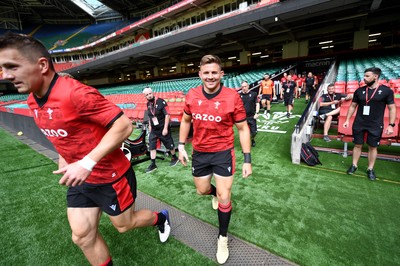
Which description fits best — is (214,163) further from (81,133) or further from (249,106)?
(249,106)

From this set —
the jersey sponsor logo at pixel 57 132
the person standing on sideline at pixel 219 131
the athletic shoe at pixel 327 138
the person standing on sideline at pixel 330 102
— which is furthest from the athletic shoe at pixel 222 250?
the person standing on sideline at pixel 330 102

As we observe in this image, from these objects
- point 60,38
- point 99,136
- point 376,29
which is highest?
point 60,38

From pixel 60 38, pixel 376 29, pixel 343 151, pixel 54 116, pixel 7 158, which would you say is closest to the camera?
pixel 54 116

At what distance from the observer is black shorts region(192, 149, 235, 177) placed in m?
2.25

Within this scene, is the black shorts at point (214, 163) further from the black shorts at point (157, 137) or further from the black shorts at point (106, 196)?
the black shorts at point (157, 137)

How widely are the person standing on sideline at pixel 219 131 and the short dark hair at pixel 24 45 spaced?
1375 millimetres

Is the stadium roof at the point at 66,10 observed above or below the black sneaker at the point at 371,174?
above

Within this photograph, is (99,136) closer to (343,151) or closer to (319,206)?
(319,206)

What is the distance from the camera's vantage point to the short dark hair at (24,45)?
1170 millimetres

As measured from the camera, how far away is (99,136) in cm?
152

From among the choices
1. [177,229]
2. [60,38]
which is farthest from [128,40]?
[177,229]

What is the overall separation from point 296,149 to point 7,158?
7.83 meters

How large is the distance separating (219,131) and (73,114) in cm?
141

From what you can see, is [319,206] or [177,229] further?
[319,206]
